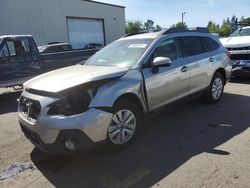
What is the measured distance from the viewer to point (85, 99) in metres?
3.48

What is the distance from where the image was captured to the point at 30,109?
3.66 meters

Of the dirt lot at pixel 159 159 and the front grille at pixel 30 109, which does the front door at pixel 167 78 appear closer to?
the dirt lot at pixel 159 159

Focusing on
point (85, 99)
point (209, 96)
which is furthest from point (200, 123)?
point (85, 99)

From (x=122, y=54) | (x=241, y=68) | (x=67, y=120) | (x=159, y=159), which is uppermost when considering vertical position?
(x=122, y=54)

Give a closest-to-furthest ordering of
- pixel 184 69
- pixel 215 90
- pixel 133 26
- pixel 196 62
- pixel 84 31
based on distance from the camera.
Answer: pixel 184 69, pixel 196 62, pixel 215 90, pixel 84 31, pixel 133 26

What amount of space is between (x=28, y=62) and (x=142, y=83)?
18.8ft

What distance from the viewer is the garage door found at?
25.0m

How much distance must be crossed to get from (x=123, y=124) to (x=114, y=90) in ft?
1.81

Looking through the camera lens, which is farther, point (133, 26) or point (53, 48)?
point (133, 26)

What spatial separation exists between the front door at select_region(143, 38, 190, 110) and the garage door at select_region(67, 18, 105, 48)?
64.2 feet

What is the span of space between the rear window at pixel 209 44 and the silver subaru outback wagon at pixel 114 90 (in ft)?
0.31

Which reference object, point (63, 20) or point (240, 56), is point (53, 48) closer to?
point (240, 56)

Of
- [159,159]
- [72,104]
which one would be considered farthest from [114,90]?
[159,159]

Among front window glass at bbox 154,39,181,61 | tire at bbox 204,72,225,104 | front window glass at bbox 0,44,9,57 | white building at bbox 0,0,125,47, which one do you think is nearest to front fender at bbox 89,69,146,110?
front window glass at bbox 154,39,181,61
